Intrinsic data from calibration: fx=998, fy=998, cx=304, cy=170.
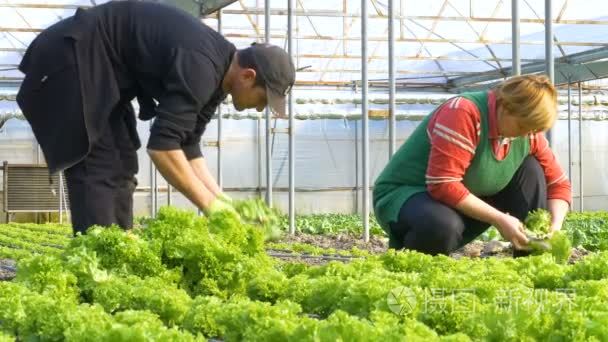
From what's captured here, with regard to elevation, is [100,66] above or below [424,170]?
above

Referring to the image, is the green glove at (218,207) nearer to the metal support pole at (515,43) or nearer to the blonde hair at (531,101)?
the blonde hair at (531,101)

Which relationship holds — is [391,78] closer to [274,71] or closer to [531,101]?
[531,101]

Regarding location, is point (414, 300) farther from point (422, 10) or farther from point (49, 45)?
point (422, 10)

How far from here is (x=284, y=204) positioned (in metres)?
21.0

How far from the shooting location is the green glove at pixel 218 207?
4.18 meters

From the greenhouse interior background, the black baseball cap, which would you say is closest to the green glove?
the black baseball cap

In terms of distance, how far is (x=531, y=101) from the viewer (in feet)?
15.2

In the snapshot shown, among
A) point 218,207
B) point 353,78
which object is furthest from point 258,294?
point 353,78

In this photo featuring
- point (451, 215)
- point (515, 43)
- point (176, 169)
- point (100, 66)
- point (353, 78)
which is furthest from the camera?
point (353, 78)

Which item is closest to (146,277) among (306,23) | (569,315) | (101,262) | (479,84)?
(101,262)

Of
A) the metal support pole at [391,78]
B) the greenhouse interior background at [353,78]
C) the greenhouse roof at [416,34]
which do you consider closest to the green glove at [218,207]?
the metal support pole at [391,78]

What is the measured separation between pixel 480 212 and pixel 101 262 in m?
1.86

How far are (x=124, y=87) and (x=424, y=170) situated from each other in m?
1.67

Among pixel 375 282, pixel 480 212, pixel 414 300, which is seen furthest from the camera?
pixel 480 212
